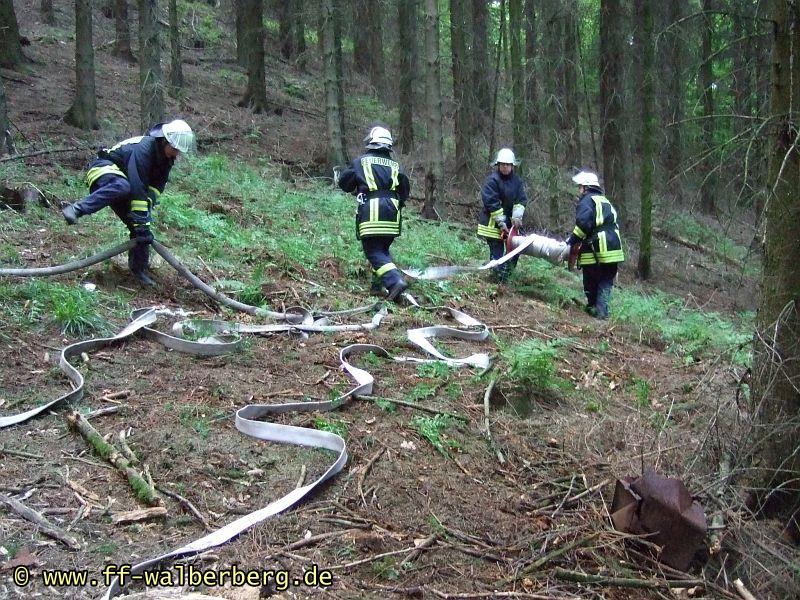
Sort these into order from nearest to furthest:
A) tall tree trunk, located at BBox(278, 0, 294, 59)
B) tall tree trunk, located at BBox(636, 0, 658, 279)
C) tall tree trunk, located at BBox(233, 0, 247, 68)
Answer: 1. tall tree trunk, located at BBox(636, 0, 658, 279)
2. tall tree trunk, located at BBox(233, 0, 247, 68)
3. tall tree trunk, located at BBox(278, 0, 294, 59)

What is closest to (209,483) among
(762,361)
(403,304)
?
(762,361)

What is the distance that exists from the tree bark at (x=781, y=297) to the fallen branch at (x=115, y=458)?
3.07 m

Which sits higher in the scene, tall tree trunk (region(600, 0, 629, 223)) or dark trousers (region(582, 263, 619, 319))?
tall tree trunk (region(600, 0, 629, 223))

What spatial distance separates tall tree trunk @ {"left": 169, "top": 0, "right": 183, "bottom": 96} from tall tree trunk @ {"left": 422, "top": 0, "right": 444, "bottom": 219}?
6.92m

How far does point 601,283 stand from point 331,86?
7.47 m

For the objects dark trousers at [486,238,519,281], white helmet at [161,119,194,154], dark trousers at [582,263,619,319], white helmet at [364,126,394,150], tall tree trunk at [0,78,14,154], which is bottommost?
dark trousers at [582,263,619,319]

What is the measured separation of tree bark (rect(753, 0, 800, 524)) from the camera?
3.53 metres

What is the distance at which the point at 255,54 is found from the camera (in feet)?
57.3

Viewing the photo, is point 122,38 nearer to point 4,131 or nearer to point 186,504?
point 4,131

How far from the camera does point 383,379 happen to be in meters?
5.34

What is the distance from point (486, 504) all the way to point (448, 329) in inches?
117

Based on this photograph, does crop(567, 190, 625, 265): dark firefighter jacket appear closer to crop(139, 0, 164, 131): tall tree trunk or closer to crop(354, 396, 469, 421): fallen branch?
crop(354, 396, 469, 421): fallen branch

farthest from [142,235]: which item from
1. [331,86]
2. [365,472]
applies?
[331,86]

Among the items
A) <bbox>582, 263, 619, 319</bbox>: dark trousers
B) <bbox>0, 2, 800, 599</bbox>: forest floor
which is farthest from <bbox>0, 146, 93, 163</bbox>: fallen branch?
<bbox>582, 263, 619, 319</bbox>: dark trousers
